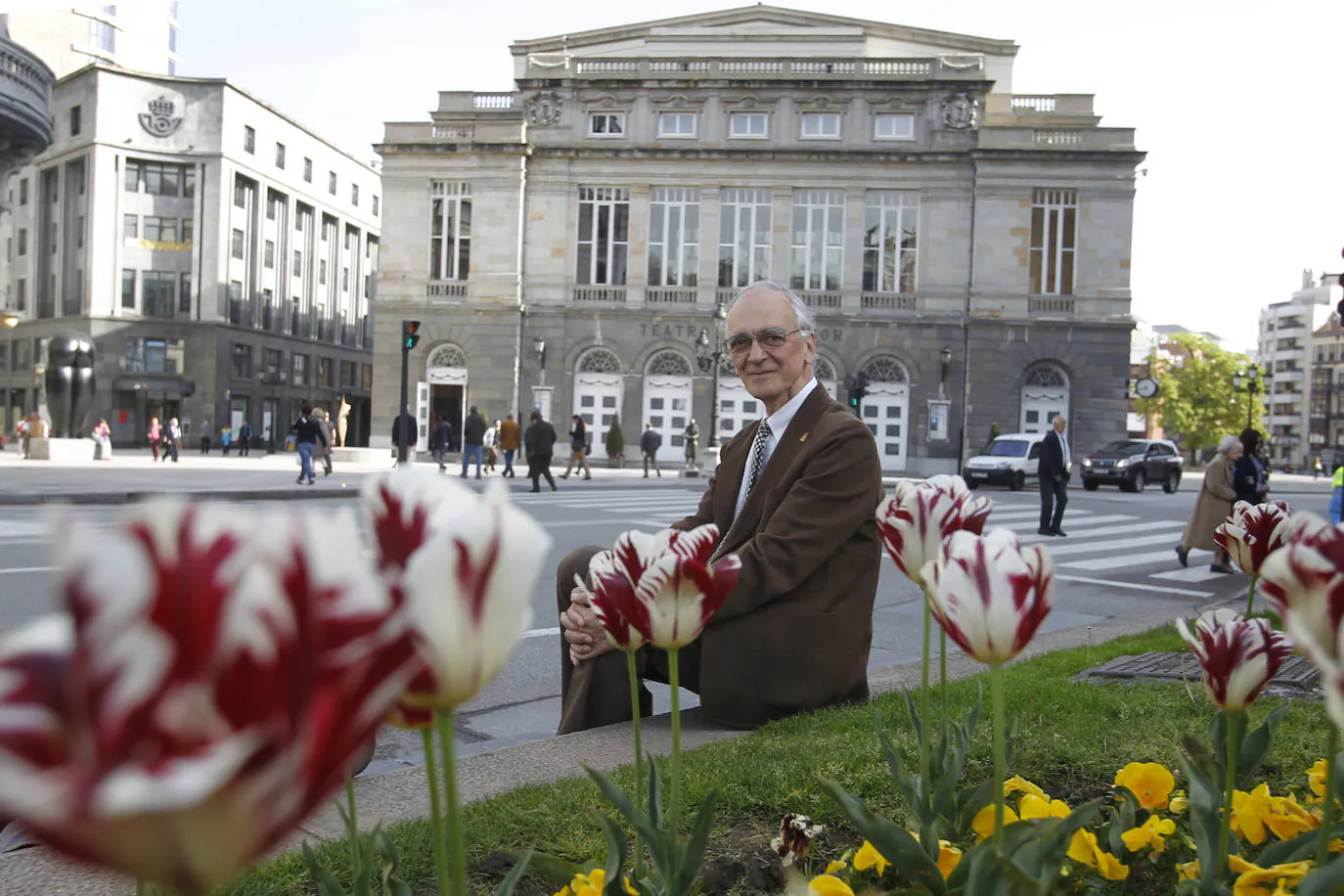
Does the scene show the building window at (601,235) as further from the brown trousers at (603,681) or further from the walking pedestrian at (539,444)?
the brown trousers at (603,681)

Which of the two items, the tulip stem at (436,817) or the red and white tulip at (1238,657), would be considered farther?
the red and white tulip at (1238,657)

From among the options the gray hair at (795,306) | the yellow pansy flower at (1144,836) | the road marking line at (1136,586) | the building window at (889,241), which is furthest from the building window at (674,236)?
the yellow pansy flower at (1144,836)

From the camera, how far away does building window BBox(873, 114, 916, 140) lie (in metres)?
36.8

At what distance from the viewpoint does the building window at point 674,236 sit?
37.4m

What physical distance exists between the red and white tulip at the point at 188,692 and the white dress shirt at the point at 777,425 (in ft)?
10.5

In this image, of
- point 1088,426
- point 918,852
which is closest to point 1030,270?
point 1088,426

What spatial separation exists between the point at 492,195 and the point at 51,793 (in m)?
38.5

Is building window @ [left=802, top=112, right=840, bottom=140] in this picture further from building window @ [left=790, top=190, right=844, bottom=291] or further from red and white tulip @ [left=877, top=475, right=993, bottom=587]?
red and white tulip @ [left=877, top=475, right=993, bottom=587]

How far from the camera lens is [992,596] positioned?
1.10m

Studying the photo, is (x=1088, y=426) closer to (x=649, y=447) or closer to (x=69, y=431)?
(x=649, y=447)

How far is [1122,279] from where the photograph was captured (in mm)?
35875

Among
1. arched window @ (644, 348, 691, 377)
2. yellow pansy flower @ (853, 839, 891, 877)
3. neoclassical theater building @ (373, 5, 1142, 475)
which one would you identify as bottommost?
yellow pansy flower @ (853, 839, 891, 877)

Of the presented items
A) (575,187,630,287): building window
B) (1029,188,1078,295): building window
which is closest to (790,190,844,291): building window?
(575,187,630,287): building window

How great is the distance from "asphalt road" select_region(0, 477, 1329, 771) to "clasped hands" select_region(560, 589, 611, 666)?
805 millimetres
